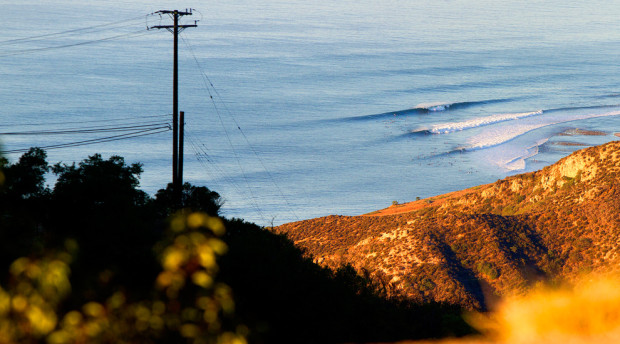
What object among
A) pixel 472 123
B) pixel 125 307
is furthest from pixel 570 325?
pixel 472 123

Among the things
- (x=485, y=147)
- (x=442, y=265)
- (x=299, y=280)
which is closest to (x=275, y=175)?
(x=485, y=147)

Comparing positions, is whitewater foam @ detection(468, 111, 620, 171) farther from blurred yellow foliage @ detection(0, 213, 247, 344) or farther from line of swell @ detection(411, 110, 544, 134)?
blurred yellow foliage @ detection(0, 213, 247, 344)

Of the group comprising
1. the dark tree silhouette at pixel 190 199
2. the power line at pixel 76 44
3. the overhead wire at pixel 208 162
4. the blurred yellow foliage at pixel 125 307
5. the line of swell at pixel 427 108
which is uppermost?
the power line at pixel 76 44

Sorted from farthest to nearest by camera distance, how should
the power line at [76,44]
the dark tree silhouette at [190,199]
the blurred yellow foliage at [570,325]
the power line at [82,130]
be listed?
the power line at [76,44]
the power line at [82,130]
the dark tree silhouette at [190,199]
the blurred yellow foliage at [570,325]

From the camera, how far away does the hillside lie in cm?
→ 3186

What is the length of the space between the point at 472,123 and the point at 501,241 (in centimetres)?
6890

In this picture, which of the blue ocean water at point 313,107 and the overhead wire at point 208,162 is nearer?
the overhead wire at point 208,162

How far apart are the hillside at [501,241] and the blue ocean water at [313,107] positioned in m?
19.3

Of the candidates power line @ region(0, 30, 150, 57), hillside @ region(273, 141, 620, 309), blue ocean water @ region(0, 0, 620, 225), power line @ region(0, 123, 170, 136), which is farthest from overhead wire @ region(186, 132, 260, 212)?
power line @ region(0, 30, 150, 57)

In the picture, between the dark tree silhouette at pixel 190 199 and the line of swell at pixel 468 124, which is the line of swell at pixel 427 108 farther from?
the dark tree silhouette at pixel 190 199

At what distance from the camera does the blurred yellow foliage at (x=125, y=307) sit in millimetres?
7254

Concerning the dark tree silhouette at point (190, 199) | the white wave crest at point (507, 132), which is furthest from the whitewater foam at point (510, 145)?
Result: the dark tree silhouette at point (190, 199)

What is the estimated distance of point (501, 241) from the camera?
113ft

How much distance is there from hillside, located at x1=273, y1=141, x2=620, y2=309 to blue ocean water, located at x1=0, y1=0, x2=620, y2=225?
19300 millimetres
